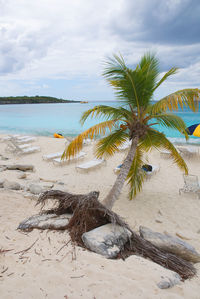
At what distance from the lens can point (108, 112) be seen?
16.0 feet

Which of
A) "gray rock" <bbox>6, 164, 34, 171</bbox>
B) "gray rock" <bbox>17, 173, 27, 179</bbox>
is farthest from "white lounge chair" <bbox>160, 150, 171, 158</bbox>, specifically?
"gray rock" <bbox>17, 173, 27, 179</bbox>

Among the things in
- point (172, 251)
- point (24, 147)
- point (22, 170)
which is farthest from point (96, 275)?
point (24, 147)

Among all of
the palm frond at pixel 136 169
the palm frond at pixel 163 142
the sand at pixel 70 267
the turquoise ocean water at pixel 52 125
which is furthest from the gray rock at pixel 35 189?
the turquoise ocean water at pixel 52 125

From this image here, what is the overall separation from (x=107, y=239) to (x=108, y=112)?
299 cm

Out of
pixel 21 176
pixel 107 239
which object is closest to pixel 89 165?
pixel 21 176

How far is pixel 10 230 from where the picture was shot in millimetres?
3512

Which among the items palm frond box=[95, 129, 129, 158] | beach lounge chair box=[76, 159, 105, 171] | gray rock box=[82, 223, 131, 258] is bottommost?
beach lounge chair box=[76, 159, 105, 171]

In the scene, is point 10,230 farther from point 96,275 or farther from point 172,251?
point 172,251

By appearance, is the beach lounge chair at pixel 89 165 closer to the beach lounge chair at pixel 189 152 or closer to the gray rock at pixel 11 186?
the gray rock at pixel 11 186

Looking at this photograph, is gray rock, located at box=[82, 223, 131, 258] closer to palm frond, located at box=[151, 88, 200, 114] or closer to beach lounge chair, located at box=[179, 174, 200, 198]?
palm frond, located at box=[151, 88, 200, 114]

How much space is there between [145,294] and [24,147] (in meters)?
12.9

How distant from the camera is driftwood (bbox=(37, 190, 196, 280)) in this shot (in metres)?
3.12

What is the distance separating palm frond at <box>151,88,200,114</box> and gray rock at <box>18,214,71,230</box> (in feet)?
10.7

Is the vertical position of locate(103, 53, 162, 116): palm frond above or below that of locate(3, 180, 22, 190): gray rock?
above
